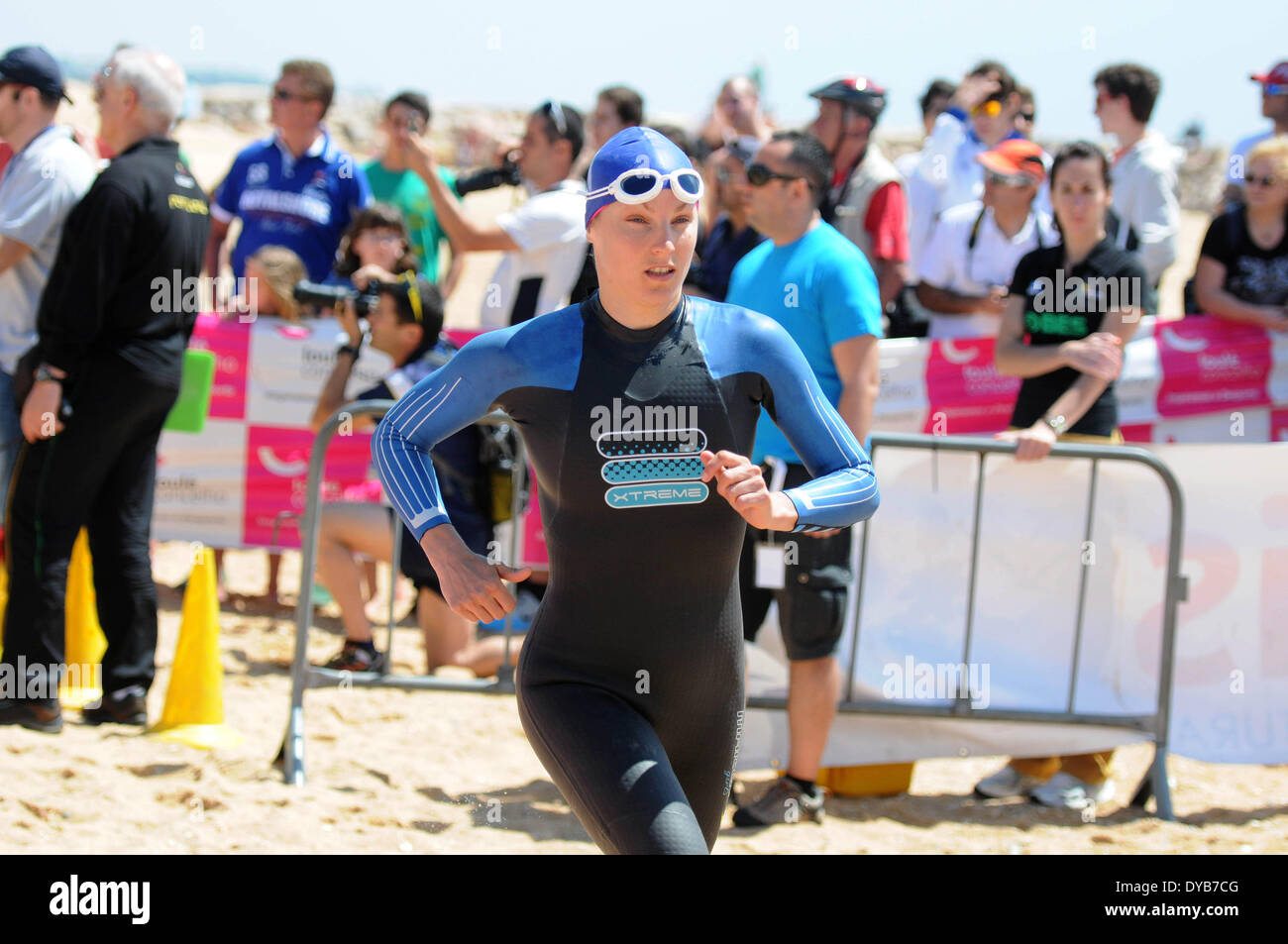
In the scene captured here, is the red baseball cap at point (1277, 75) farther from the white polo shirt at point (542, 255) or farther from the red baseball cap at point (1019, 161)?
the white polo shirt at point (542, 255)

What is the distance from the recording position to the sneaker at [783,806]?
546 cm

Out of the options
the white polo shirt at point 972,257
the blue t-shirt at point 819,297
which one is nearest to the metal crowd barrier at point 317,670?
the blue t-shirt at point 819,297

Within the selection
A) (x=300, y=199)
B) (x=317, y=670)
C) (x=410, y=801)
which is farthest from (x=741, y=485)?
(x=300, y=199)

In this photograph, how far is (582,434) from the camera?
3320 mm

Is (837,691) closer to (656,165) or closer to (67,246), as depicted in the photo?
(656,165)

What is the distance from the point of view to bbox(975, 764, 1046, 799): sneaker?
5.96m

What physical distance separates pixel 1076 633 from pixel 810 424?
305 centimetres

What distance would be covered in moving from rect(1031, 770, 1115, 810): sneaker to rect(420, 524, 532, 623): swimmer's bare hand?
3.45m

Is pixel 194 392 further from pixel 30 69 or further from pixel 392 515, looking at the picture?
pixel 30 69

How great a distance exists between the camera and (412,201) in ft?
29.8

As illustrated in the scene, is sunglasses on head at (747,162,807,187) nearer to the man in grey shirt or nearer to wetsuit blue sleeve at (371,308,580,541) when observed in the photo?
wetsuit blue sleeve at (371,308,580,541)
